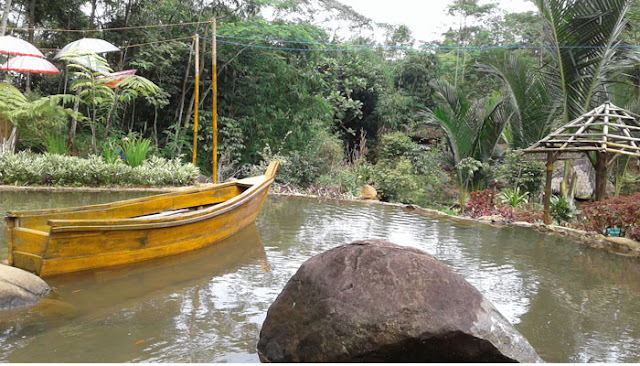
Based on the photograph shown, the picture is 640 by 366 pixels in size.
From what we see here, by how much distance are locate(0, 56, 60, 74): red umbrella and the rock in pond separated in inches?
311

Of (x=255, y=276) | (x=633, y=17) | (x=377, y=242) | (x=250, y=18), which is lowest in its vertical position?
(x=255, y=276)

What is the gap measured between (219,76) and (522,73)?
8.64 meters

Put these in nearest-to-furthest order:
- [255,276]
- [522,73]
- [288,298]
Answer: [288,298]
[255,276]
[522,73]

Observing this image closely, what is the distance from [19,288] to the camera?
3.75 metres

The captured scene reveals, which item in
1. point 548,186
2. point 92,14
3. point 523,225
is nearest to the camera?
point 548,186

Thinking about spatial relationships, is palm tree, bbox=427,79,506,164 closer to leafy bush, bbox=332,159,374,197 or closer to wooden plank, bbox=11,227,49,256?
leafy bush, bbox=332,159,374,197

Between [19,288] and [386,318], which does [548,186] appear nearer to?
[386,318]

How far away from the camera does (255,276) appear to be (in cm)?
493

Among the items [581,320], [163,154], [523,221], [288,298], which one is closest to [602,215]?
[523,221]

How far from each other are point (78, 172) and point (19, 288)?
6.69 meters

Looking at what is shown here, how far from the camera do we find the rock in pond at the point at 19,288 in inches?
142

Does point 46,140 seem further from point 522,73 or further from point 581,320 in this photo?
point 581,320

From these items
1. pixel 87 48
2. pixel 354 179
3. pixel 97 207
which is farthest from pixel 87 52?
pixel 354 179

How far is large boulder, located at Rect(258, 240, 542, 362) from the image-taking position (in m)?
2.66
